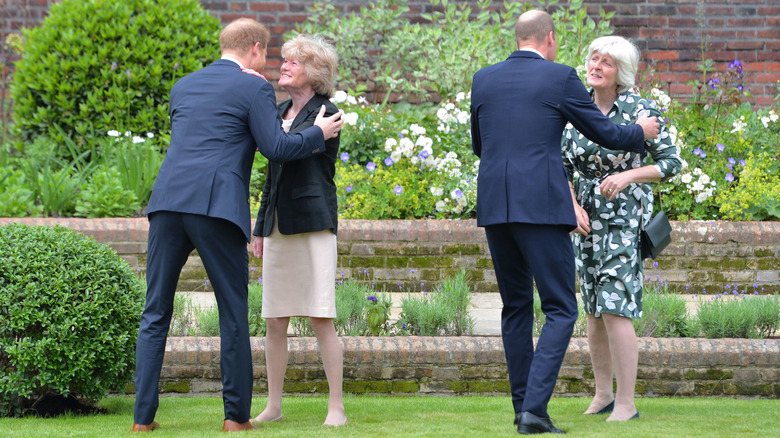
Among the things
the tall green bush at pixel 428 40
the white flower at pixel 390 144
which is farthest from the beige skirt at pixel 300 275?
the tall green bush at pixel 428 40

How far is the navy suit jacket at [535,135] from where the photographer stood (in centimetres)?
361

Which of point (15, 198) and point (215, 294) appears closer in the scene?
point (215, 294)

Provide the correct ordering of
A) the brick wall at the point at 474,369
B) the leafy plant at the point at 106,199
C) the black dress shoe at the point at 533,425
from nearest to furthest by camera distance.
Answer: the black dress shoe at the point at 533,425
the brick wall at the point at 474,369
the leafy plant at the point at 106,199

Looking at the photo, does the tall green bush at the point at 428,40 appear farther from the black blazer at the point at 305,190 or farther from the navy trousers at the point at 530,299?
the navy trousers at the point at 530,299

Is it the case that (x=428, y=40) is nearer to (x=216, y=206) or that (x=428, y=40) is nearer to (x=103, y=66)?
(x=103, y=66)

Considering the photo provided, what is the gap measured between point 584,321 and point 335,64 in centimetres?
214

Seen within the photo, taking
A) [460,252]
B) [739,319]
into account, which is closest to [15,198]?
[460,252]

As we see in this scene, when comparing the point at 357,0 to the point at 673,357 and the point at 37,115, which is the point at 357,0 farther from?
the point at 673,357

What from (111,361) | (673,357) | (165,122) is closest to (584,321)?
(673,357)

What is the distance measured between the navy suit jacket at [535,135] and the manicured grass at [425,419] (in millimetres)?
888

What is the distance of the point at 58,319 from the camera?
12.9ft

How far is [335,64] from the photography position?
412 cm

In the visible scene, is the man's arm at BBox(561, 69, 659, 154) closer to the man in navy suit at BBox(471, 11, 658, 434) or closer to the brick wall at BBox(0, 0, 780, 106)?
the man in navy suit at BBox(471, 11, 658, 434)

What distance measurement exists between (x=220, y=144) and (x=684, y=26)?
7.45 m
